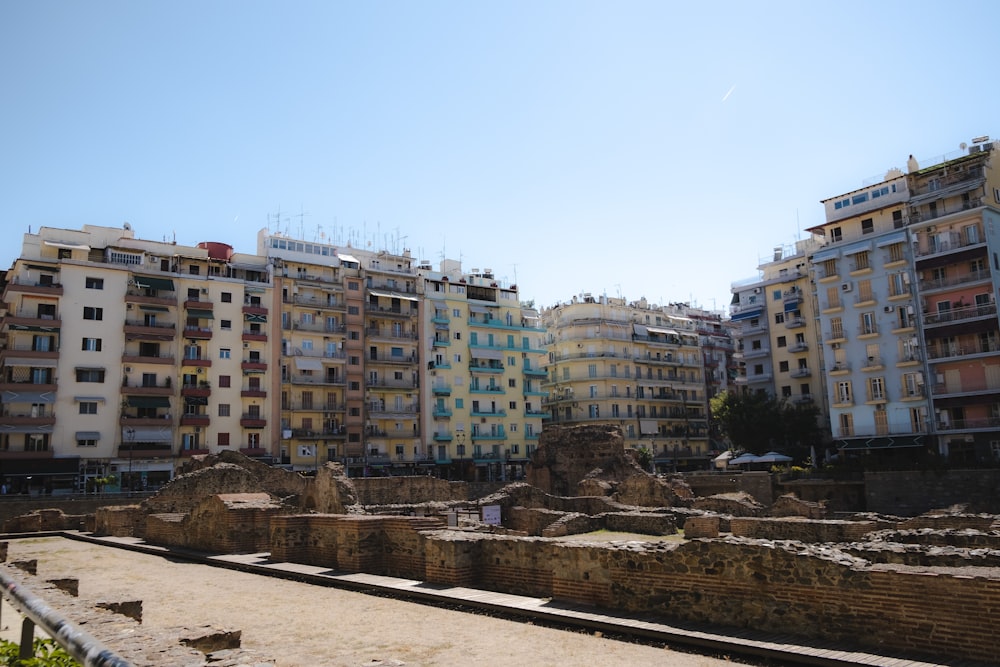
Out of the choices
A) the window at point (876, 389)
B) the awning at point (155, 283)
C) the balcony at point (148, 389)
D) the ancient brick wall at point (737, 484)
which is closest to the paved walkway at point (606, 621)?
the ancient brick wall at point (737, 484)

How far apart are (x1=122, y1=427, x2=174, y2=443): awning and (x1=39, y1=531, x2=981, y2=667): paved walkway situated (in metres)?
33.6

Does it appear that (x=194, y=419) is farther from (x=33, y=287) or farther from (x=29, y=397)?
(x=33, y=287)

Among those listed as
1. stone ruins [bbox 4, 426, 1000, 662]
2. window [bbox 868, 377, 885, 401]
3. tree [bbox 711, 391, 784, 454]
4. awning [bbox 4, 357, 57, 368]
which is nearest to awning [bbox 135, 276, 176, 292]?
awning [bbox 4, 357, 57, 368]

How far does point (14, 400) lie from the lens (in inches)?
1683

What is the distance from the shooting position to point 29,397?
43.1 meters

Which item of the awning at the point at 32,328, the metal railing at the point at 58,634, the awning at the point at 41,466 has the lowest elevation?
the metal railing at the point at 58,634

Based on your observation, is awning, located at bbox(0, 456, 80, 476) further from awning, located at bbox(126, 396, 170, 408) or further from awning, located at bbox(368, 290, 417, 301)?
awning, located at bbox(368, 290, 417, 301)

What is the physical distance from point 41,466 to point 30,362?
6.09 m

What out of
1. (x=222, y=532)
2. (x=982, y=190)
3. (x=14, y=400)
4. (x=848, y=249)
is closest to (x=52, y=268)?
(x=14, y=400)

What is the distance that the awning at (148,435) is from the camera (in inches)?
1780

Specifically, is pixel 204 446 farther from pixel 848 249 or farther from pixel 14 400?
pixel 848 249

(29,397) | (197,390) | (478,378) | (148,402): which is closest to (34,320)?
(29,397)

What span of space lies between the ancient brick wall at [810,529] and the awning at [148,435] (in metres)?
37.7

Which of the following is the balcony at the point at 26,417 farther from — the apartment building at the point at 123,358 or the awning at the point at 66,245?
the awning at the point at 66,245
